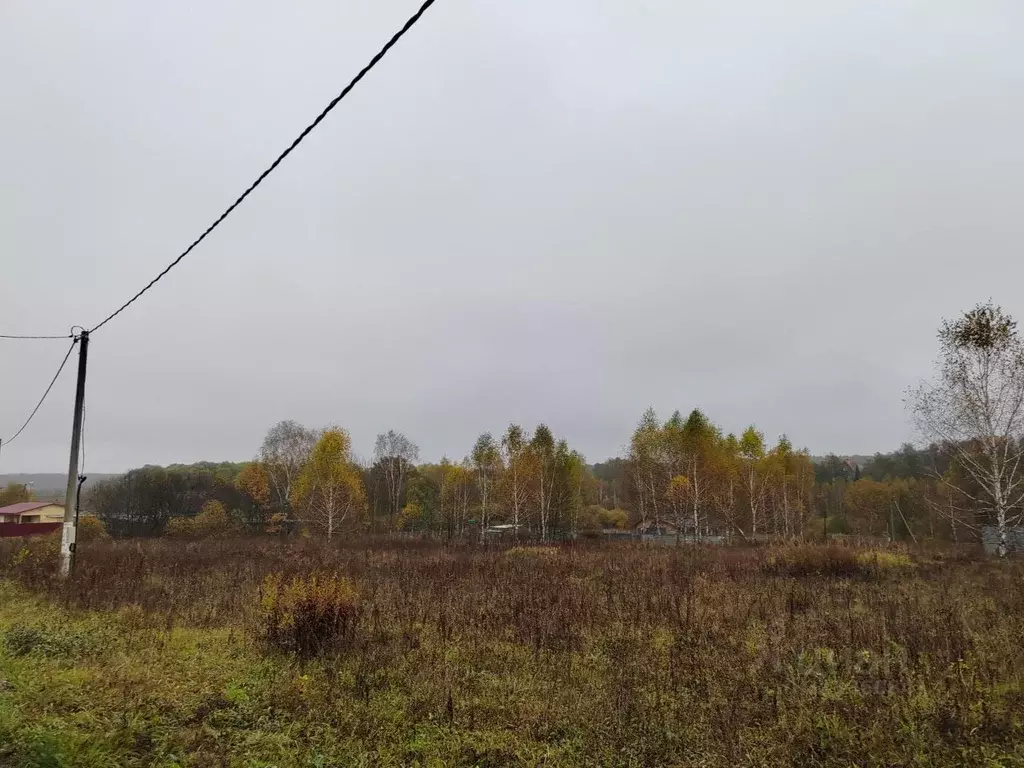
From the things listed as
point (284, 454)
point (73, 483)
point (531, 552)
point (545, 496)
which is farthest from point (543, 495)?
point (284, 454)

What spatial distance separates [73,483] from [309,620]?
28.3 ft

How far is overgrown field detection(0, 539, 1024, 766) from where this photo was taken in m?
4.40

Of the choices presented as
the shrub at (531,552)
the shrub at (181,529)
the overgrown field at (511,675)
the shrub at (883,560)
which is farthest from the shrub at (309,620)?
the shrub at (181,529)

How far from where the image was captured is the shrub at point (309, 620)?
704cm

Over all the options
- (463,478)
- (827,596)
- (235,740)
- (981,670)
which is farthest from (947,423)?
(463,478)

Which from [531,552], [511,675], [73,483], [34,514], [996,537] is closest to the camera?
[511,675]

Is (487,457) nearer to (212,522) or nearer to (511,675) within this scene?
(212,522)

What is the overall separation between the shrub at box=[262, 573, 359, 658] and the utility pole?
732cm

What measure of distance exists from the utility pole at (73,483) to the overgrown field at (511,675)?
0.85 meters

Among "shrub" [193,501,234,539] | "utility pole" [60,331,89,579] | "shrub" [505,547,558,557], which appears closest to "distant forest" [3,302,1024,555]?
"shrub" [193,501,234,539]

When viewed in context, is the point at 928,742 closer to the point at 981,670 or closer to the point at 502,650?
the point at 981,670

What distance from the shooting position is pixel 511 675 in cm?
625

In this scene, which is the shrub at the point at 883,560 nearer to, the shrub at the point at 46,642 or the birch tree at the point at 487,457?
the shrub at the point at 46,642

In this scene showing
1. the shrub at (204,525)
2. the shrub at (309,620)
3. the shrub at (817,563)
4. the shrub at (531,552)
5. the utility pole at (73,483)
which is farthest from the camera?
the shrub at (204,525)
